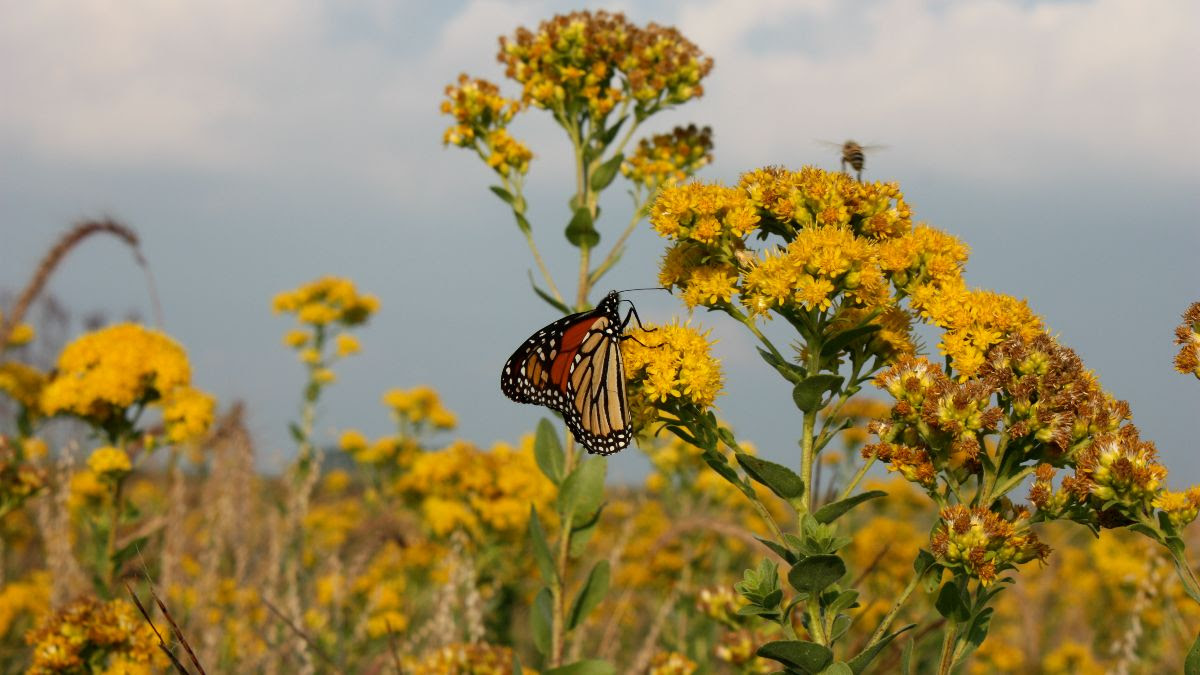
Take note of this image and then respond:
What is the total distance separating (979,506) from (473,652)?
2.41 metres

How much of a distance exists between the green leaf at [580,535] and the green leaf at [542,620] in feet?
0.65

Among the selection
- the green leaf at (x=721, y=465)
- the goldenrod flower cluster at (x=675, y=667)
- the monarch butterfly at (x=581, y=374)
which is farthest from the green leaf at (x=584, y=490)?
the green leaf at (x=721, y=465)

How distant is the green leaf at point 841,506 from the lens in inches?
87.9

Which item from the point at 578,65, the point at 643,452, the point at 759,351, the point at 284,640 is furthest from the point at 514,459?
the point at 759,351

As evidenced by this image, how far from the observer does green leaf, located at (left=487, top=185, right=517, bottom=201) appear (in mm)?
4246

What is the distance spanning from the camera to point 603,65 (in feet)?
14.5

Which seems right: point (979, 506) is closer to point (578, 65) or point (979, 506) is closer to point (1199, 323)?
point (1199, 323)

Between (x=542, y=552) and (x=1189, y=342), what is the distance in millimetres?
2222

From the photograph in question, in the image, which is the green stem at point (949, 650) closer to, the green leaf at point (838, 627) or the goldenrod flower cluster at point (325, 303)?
the green leaf at point (838, 627)

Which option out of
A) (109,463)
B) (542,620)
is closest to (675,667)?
(542,620)

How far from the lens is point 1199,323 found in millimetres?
2564

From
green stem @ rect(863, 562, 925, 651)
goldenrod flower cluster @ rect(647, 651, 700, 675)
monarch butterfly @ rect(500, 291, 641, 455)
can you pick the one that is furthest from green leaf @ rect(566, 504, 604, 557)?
green stem @ rect(863, 562, 925, 651)

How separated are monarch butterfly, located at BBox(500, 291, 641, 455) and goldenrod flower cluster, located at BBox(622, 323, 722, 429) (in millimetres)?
102

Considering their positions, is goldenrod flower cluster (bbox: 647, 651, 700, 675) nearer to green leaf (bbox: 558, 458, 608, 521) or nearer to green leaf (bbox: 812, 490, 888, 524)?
green leaf (bbox: 558, 458, 608, 521)
